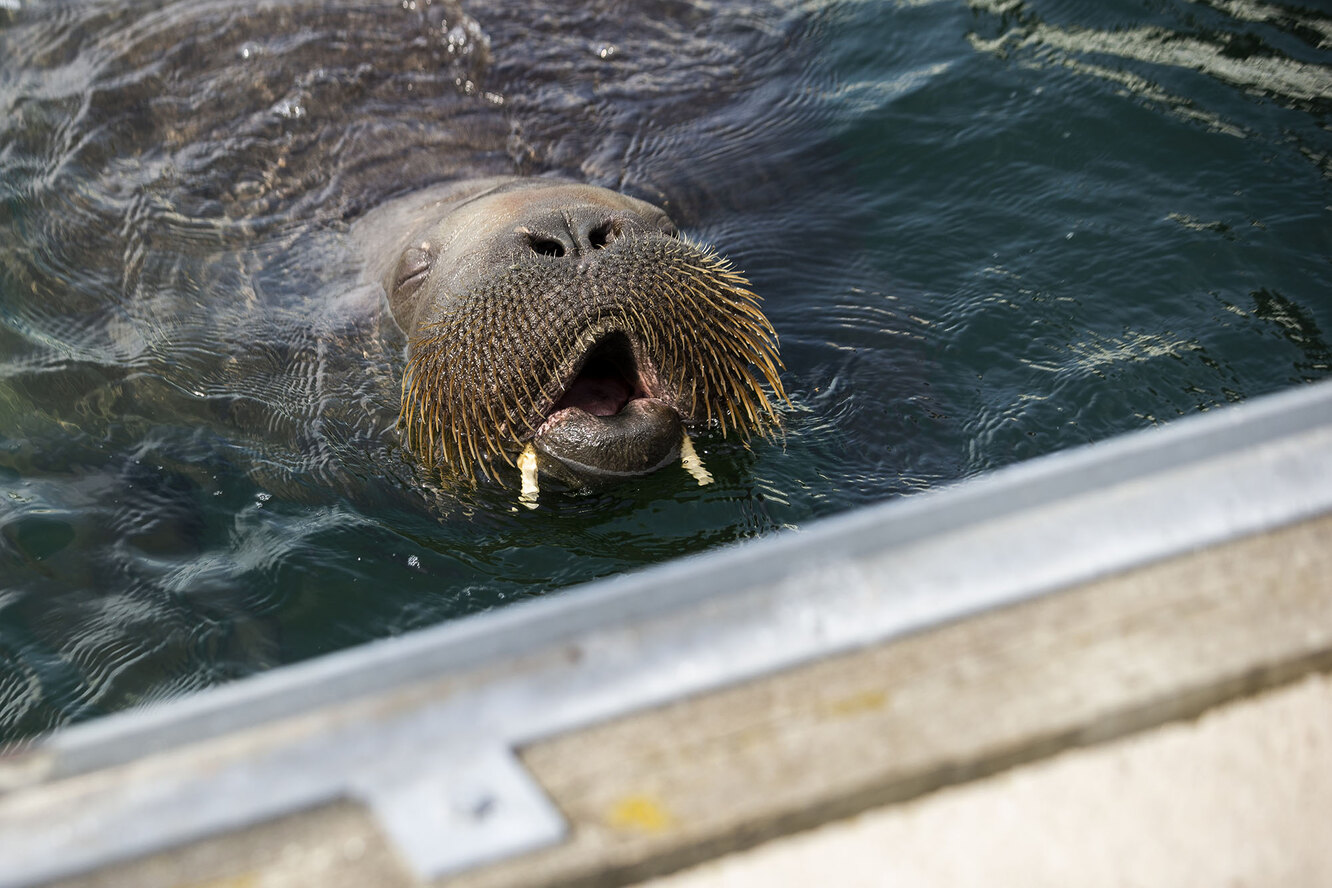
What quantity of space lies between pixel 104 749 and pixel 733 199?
5.32 metres

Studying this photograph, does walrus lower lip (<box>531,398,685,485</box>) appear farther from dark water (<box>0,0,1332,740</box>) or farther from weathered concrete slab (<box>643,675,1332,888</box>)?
weathered concrete slab (<box>643,675,1332,888</box>)

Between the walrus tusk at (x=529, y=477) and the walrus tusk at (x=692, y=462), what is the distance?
21.4 inches

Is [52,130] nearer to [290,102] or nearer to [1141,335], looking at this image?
[290,102]

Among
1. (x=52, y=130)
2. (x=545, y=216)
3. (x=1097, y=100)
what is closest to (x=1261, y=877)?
(x=545, y=216)

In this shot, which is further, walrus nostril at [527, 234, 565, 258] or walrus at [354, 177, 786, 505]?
walrus nostril at [527, 234, 565, 258]

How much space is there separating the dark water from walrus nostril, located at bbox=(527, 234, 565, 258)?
90 centimetres

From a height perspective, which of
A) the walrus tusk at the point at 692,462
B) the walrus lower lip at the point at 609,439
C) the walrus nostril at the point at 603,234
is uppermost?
the walrus nostril at the point at 603,234

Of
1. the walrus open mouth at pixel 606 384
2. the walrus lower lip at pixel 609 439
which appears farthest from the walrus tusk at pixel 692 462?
the walrus open mouth at pixel 606 384

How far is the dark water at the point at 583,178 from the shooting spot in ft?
15.1

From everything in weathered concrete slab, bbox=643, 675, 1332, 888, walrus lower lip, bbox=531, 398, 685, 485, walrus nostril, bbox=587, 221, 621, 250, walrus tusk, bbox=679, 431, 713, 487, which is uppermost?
weathered concrete slab, bbox=643, 675, 1332, 888

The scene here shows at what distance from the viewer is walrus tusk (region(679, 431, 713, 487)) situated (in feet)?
15.0

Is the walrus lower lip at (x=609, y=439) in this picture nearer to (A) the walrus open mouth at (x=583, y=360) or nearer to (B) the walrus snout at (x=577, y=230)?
(A) the walrus open mouth at (x=583, y=360)

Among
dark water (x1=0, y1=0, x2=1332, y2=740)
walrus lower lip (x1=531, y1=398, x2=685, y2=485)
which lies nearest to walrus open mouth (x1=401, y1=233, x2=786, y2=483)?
walrus lower lip (x1=531, y1=398, x2=685, y2=485)

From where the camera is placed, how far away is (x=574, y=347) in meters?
4.24
